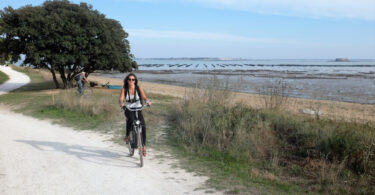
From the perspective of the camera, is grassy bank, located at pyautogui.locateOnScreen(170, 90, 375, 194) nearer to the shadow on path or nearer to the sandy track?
the sandy track

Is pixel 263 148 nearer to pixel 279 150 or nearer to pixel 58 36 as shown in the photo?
pixel 279 150

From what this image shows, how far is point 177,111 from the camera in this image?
1092cm

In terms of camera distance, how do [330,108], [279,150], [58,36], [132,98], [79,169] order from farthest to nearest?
[58,36] → [330,108] → [279,150] → [132,98] → [79,169]

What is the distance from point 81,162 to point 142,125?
4.81ft

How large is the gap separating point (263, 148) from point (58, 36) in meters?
15.1

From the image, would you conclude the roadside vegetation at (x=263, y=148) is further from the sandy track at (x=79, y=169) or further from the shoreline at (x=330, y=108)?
the shoreline at (x=330, y=108)

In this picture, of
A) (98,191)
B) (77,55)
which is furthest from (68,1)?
(98,191)

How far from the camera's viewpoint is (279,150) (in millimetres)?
7504

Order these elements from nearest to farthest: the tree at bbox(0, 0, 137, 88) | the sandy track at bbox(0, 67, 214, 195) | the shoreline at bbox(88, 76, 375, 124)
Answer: the sandy track at bbox(0, 67, 214, 195) → the shoreline at bbox(88, 76, 375, 124) → the tree at bbox(0, 0, 137, 88)

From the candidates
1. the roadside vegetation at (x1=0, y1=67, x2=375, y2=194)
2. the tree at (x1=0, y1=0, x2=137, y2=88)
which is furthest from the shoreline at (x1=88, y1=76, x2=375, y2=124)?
the tree at (x1=0, y1=0, x2=137, y2=88)

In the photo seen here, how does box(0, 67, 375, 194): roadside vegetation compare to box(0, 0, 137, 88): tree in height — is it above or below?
below

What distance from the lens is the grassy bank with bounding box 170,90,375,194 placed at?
548 centimetres

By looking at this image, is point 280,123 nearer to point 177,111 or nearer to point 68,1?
point 177,111

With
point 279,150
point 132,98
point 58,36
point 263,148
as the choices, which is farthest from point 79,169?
point 58,36
